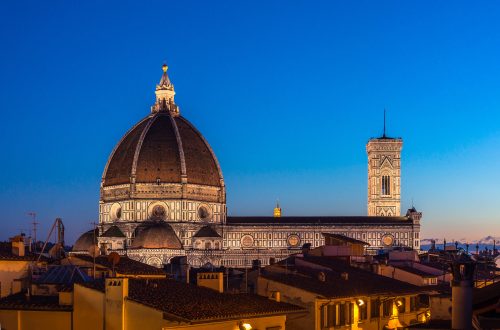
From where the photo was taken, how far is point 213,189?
13650 cm

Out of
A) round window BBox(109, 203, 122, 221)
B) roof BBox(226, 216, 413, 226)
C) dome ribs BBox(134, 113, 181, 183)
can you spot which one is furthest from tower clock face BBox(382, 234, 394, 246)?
round window BBox(109, 203, 122, 221)

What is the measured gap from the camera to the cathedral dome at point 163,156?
13275 centimetres

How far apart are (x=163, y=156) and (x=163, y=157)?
0.17 m

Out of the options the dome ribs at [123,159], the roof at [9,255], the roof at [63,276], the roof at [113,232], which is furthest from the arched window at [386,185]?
the roof at [63,276]

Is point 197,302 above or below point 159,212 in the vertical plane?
below

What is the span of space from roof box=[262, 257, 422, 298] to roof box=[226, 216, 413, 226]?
87788 mm

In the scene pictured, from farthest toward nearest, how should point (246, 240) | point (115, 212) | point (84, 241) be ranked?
1. point (115, 212)
2. point (246, 240)
3. point (84, 241)

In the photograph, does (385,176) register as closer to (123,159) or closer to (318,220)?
(318,220)

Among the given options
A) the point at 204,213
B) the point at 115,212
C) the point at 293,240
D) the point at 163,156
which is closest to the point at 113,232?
the point at 115,212

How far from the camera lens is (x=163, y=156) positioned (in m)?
134

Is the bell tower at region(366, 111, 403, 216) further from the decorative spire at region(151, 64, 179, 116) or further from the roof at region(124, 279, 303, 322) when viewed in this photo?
the roof at region(124, 279, 303, 322)

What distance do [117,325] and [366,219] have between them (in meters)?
112

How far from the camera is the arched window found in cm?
15488

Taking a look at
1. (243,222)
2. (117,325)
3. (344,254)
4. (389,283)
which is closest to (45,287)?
(117,325)
